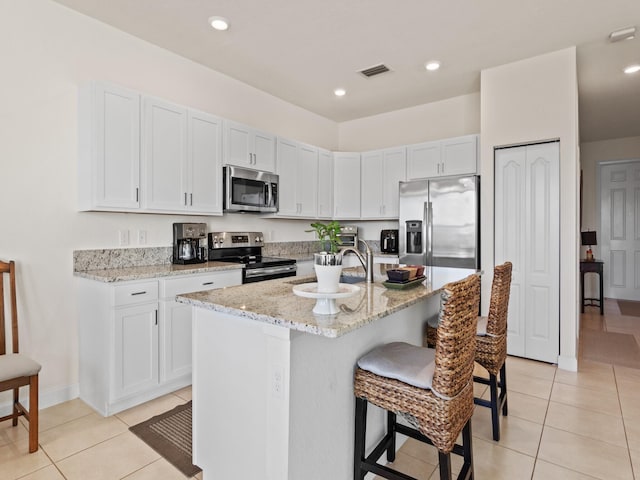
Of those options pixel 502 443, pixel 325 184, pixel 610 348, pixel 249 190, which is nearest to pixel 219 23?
pixel 249 190

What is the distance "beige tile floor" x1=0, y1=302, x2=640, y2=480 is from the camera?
1891mm

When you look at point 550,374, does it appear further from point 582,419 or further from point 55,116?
point 55,116

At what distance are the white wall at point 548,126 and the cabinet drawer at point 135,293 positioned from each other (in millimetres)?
3140

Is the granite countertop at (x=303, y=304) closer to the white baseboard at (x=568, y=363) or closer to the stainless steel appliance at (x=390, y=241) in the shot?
the white baseboard at (x=568, y=363)

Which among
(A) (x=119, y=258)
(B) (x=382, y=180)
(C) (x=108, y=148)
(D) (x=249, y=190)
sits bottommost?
(A) (x=119, y=258)

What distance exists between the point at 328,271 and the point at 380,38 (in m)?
2.55

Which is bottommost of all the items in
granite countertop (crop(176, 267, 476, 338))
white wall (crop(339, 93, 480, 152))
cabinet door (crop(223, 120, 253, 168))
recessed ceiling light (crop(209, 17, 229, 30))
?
granite countertop (crop(176, 267, 476, 338))

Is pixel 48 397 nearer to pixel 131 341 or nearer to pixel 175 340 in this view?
pixel 131 341

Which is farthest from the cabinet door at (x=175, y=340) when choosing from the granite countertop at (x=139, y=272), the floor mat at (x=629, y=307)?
the floor mat at (x=629, y=307)

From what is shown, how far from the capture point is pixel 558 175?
132 inches

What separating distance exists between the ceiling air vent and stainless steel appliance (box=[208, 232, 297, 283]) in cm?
216

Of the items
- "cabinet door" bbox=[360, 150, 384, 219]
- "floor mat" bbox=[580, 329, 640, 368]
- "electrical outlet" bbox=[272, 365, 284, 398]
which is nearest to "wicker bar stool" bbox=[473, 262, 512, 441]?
"electrical outlet" bbox=[272, 365, 284, 398]

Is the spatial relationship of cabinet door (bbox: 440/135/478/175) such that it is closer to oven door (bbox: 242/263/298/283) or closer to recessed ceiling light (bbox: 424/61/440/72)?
recessed ceiling light (bbox: 424/61/440/72)

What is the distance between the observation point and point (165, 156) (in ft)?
10.1
